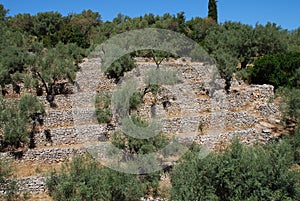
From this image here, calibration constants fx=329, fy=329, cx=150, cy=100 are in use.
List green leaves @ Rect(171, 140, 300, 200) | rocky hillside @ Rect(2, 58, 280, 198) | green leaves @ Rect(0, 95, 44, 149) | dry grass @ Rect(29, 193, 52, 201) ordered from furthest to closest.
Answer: rocky hillside @ Rect(2, 58, 280, 198) → green leaves @ Rect(0, 95, 44, 149) → dry grass @ Rect(29, 193, 52, 201) → green leaves @ Rect(171, 140, 300, 200)

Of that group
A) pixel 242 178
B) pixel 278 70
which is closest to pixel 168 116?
pixel 278 70

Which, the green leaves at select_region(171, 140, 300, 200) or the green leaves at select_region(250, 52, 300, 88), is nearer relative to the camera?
the green leaves at select_region(171, 140, 300, 200)

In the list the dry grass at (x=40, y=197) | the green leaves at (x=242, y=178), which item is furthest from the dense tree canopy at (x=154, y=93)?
the dry grass at (x=40, y=197)

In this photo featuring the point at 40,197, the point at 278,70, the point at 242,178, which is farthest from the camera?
the point at 278,70

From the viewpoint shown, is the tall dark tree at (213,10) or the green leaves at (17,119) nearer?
the green leaves at (17,119)

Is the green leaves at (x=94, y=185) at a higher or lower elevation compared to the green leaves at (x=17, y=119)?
lower

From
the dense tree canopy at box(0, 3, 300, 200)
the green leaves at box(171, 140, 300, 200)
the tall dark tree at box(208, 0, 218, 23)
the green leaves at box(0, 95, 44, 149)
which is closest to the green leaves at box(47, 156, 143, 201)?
the dense tree canopy at box(0, 3, 300, 200)

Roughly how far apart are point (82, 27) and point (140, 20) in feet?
22.0

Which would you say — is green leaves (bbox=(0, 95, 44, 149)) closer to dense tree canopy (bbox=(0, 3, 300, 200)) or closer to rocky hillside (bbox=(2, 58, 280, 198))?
dense tree canopy (bbox=(0, 3, 300, 200))

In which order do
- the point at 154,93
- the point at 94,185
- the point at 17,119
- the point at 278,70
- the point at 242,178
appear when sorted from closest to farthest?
the point at 242,178 < the point at 94,185 < the point at 17,119 < the point at 154,93 < the point at 278,70

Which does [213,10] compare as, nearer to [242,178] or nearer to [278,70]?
[278,70]

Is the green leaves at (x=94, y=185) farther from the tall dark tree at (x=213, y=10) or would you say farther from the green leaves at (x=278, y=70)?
the tall dark tree at (x=213, y=10)

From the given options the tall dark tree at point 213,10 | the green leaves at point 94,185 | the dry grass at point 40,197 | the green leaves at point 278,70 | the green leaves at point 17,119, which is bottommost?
the dry grass at point 40,197

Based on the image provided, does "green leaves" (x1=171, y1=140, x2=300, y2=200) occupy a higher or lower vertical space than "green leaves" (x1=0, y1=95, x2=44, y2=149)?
lower
